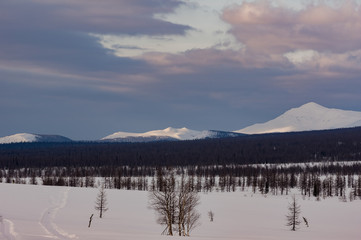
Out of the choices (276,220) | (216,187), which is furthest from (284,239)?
(216,187)

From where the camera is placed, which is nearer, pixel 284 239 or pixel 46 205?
pixel 284 239

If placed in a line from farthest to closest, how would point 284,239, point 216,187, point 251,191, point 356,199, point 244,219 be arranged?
point 216,187, point 251,191, point 356,199, point 244,219, point 284,239

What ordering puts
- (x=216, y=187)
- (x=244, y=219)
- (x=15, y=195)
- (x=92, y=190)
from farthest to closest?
(x=216, y=187)
(x=92, y=190)
(x=15, y=195)
(x=244, y=219)

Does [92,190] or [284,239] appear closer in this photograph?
[284,239]

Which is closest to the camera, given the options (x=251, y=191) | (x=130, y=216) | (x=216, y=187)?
(x=130, y=216)

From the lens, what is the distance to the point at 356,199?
482 ft

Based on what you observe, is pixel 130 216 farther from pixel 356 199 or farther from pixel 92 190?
pixel 356 199

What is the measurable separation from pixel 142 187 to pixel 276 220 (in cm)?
8385

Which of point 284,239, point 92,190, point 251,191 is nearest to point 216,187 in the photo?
point 251,191

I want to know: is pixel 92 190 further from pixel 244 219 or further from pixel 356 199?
pixel 356 199

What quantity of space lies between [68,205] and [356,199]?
282ft

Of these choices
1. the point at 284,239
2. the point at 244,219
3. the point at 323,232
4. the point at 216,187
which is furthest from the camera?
the point at 216,187

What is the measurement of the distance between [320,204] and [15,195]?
70.7 m

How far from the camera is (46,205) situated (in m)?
93.2
